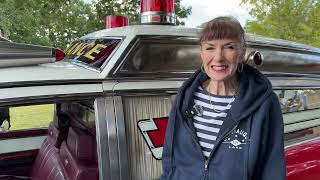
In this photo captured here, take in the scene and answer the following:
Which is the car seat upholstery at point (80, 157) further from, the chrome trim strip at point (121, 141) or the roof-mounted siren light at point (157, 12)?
the roof-mounted siren light at point (157, 12)

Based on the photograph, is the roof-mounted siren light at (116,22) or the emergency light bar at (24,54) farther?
the roof-mounted siren light at (116,22)

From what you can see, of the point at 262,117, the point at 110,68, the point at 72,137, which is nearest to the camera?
the point at 262,117

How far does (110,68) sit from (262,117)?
0.77m

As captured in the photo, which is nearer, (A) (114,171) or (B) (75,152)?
(A) (114,171)

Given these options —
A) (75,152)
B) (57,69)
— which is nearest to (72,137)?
(75,152)

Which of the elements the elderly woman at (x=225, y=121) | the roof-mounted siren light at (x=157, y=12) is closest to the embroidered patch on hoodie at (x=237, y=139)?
the elderly woman at (x=225, y=121)

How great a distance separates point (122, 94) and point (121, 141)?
22 cm

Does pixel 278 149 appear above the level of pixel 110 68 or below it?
below

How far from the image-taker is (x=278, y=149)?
162 centimetres

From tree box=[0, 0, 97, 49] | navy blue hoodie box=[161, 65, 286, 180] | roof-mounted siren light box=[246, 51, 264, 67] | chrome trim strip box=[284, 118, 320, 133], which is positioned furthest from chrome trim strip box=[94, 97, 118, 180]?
tree box=[0, 0, 97, 49]

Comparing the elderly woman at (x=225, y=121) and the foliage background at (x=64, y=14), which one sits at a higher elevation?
the foliage background at (x=64, y=14)

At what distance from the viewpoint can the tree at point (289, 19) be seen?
11562mm

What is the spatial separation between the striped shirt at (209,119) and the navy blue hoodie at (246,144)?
1.2 inches

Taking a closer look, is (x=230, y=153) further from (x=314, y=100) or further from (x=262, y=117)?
(x=314, y=100)
